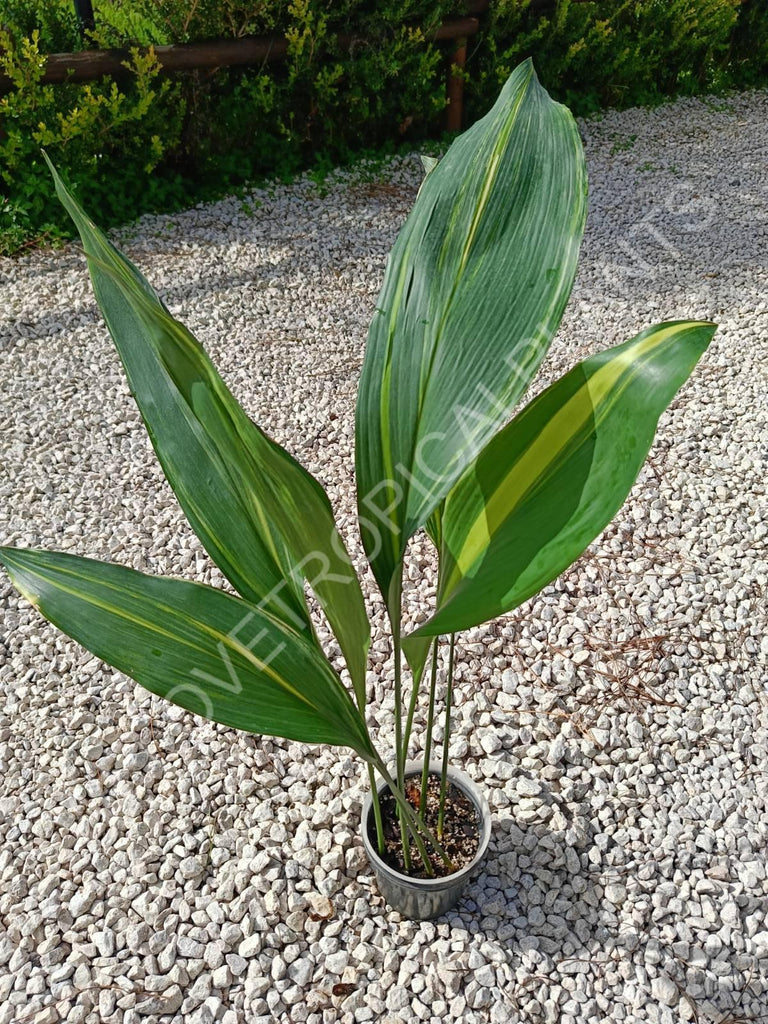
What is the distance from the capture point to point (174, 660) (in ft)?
2.61

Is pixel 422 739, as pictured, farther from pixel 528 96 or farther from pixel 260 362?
pixel 260 362

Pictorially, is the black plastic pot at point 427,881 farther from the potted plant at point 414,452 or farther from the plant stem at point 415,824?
the potted plant at point 414,452

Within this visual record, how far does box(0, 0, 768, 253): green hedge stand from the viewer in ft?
10.4

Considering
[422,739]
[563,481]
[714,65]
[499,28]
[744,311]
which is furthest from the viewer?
[714,65]

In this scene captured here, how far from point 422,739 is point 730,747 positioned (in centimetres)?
56

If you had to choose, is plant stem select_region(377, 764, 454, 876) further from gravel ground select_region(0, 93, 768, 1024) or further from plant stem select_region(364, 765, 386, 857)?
gravel ground select_region(0, 93, 768, 1024)

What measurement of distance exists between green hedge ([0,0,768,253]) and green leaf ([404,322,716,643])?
9.10 ft

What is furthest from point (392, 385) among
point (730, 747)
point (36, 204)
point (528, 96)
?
point (36, 204)

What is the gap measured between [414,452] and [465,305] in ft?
0.46

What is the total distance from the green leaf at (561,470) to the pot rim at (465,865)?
56 cm

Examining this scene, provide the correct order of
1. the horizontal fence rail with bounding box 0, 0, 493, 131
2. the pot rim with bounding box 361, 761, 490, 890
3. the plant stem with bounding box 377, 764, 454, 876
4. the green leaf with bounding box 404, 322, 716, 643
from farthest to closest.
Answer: the horizontal fence rail with bounding box 0, 0, 493, 131
the pot rim with bounding box 361, 761, 490, 890
the plant stem with bounding box 377, 764, 454, 876
the green leaf with bounding box 404, 322, 716, 643

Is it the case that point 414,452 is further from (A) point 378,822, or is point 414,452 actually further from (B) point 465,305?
(A) point 378,822

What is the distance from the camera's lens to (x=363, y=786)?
149cm

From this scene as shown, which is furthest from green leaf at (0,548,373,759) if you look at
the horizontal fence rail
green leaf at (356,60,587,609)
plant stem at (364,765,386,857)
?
the horizontal fence rail
